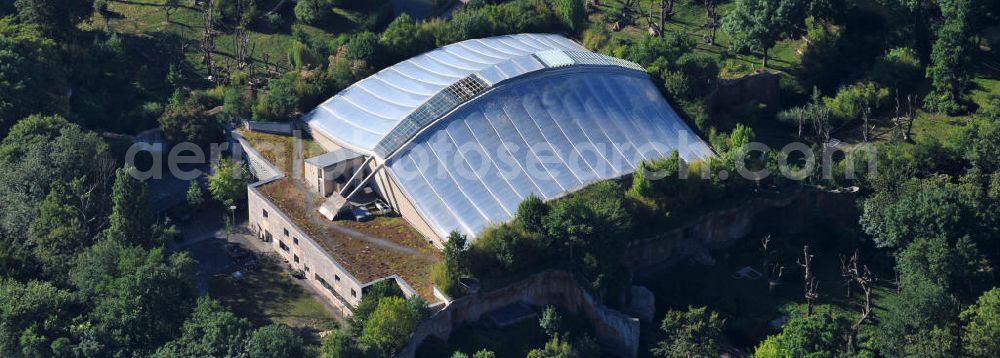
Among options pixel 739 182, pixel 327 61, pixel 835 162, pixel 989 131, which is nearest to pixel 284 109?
pixel 327 61

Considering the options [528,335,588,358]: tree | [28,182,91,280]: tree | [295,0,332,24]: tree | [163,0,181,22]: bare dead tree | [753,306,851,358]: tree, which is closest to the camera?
[753,306,851,358]: tree

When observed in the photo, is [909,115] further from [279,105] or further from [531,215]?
[279,105]

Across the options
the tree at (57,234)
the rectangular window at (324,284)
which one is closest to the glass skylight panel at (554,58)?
the rectangular window at (324,284)

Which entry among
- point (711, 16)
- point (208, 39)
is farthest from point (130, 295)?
point (711, 16)

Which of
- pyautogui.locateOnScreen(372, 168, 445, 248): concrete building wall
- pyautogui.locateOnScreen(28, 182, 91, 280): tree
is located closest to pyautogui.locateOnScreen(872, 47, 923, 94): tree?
pyautogui.locateOnScreen(372, 168, 445, 248): concrete building wall

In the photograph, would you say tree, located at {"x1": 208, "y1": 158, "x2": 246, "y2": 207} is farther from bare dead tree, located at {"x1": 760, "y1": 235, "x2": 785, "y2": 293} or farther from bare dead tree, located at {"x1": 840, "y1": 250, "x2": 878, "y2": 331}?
bare dead tree, located at {"x1": 840, "y1": 250, "x2": 878, "y2": 331}

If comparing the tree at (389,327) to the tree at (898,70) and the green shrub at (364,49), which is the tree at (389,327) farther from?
the tree at (898,70)

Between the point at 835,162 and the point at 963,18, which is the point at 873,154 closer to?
the point at 835,162
